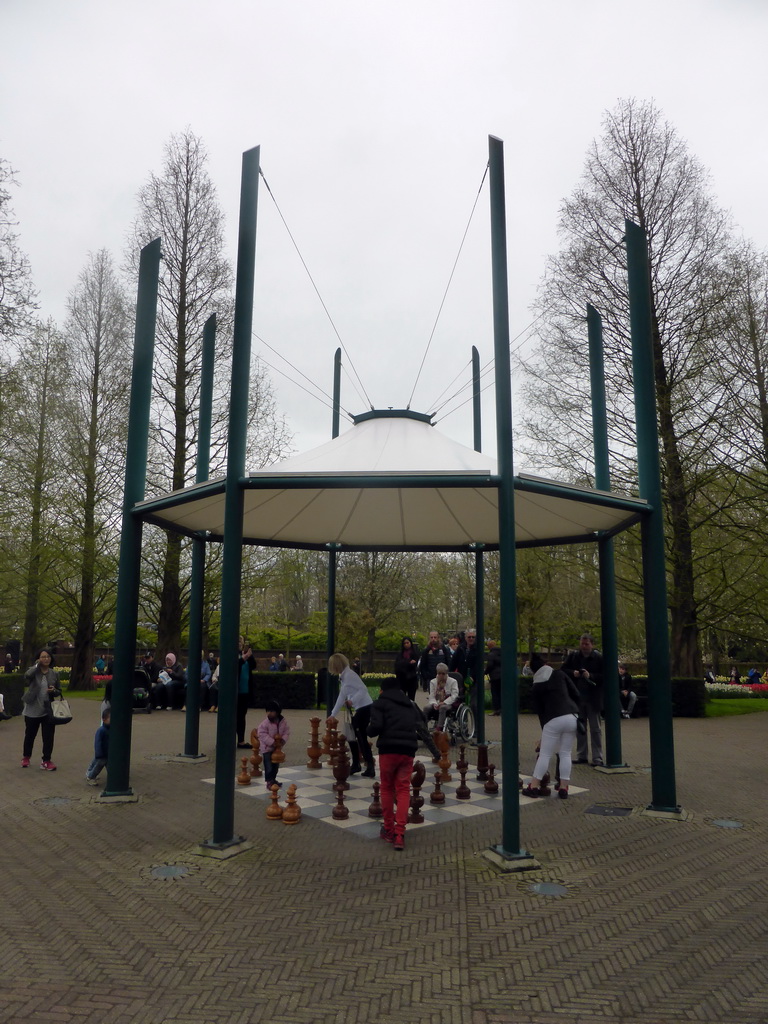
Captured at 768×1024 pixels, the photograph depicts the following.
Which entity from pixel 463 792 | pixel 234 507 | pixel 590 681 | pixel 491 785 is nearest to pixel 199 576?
pixel 234 507

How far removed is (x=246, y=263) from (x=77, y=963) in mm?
6141

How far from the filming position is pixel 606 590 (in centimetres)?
1063

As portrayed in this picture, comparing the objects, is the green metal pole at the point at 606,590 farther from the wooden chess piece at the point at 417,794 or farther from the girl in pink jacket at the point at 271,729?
the girl in pink jacket at the point at 271,729

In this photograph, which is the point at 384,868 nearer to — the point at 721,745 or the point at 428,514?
the point at 428,514

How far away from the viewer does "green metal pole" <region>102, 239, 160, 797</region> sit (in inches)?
343

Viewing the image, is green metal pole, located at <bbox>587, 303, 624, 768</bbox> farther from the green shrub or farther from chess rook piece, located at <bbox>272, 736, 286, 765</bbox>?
the green shrub

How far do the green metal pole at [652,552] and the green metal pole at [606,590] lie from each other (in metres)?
1.66

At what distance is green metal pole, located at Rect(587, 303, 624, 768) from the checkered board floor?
147 cm

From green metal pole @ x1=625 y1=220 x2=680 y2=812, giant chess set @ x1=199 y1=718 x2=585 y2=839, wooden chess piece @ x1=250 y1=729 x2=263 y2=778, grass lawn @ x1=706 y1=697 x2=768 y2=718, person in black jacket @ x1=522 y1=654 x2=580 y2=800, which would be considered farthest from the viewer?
grass lawn @ x1=706 y1=697 x2=768 y2=718

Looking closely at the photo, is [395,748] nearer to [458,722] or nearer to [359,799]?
[359,799]

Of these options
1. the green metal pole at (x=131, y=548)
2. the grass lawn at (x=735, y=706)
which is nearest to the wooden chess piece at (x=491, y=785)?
the green metal pole at (x=131, y=548)

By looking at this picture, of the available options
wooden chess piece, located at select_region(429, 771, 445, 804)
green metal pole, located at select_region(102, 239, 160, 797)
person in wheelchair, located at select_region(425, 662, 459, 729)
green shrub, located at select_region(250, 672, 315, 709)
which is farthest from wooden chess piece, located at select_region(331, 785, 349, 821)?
green shrub, located at select_region(250, 672, 315, 709)

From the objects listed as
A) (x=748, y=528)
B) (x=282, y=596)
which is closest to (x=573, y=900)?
(x=748, y=528)

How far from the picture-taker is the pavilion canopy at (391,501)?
7160 mm
